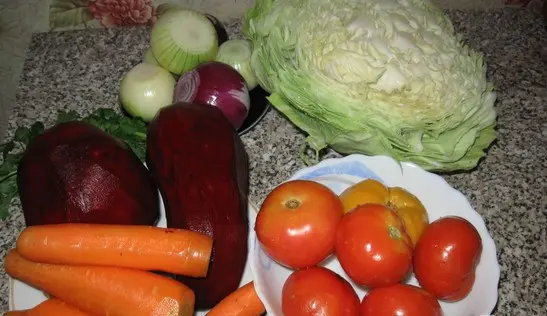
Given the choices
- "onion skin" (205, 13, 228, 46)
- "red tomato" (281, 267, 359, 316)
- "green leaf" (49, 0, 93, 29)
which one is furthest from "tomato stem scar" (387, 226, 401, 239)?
"green leaf" (49, 0, 93, 29)

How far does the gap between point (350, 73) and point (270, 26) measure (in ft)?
0.72

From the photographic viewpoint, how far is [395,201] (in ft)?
2.66

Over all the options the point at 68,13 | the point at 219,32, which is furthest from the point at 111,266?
the point at 68,13

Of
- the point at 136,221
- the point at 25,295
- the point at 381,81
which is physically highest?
the point at 381,81

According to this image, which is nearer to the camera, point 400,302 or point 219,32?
point 400,302

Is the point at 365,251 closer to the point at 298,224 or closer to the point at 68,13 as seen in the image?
the point at 298,224

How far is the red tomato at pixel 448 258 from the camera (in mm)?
715

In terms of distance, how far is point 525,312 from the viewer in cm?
87

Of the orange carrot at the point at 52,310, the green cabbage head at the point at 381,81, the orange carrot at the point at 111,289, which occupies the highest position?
the green cabbage head at the point at 381,81

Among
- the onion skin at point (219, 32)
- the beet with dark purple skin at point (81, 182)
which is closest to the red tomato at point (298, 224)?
the beet with dark purple skin at point (81, 182)

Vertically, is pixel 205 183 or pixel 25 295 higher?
pixel 205 183

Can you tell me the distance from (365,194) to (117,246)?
397 mm

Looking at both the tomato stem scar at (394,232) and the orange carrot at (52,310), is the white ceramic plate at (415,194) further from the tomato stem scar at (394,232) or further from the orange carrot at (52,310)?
the orange carrot at (52,310)

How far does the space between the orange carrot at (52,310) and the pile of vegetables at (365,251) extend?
0.31 meters
